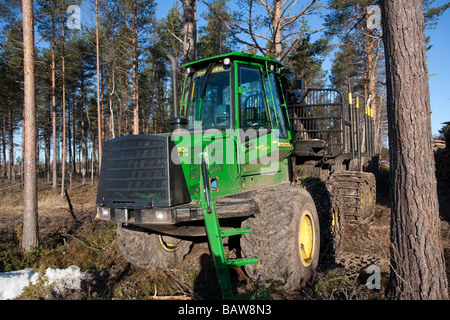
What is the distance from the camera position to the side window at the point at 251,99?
4.72 metres

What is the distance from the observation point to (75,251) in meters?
6.89

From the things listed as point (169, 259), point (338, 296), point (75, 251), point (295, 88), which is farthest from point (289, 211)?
point (75, 251)

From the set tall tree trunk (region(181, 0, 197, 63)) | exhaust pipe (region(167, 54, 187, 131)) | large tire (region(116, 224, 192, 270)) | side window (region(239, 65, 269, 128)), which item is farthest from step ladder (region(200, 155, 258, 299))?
tall tree trunk (region(181, 0, 197, 63))

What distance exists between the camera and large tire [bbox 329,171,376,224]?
323 inches

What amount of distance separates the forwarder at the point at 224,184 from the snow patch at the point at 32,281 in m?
0.84

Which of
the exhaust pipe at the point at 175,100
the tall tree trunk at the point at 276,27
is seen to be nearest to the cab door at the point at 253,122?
the exhaust pipe at the point at 175,100

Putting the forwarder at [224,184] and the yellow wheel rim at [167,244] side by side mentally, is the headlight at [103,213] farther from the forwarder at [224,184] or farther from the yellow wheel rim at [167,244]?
the yellow wheel rim at [167,244]

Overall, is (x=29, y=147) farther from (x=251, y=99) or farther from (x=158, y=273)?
A: (x=251, y=99)

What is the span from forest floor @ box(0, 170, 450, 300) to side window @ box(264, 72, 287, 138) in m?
2.21

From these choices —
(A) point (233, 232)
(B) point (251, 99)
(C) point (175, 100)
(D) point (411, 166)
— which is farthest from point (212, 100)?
(D) point (411, 166)

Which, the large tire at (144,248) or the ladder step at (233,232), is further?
the large tire at (144,248)

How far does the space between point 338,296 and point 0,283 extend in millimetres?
4440

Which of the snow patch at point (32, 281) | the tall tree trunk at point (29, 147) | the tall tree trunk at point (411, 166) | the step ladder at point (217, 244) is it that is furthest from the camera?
the tall tree trunk at point (29, 147)

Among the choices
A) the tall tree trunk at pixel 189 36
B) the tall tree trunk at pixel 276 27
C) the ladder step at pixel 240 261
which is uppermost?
the tall tree trunk at pixel 276 27
